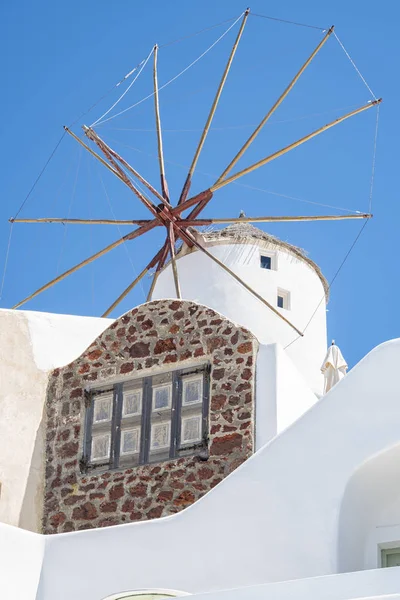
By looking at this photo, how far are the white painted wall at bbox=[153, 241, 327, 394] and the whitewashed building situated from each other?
6.89 metres

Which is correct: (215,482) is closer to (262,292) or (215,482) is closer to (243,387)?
(243,387)

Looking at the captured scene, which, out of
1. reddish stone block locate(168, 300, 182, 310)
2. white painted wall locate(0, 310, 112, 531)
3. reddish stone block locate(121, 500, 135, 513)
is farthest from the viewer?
reddish stone block locate(168, 300, 182, 310)

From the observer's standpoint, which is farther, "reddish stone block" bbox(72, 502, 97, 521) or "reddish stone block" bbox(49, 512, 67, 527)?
"reddish stone block" bbox(49, 512, 67, 527)

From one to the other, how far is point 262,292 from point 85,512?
10.2 meters

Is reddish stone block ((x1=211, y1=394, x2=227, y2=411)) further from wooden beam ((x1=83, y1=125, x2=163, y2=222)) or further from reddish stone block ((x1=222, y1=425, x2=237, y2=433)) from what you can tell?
wooden beam ((x1=83, y1=125, x2=163, y2=222))

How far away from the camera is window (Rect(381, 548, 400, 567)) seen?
10570mm

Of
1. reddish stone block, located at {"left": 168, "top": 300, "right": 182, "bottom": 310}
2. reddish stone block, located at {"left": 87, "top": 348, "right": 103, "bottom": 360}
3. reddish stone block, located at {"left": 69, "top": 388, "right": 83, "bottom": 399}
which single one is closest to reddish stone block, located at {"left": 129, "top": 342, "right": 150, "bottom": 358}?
reddish stone block, located at {"left": 87, "top": 348, "right": 103, "bottom": 360}

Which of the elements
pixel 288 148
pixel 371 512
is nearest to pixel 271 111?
pixel 288 148

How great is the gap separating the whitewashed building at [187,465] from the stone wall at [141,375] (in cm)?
1

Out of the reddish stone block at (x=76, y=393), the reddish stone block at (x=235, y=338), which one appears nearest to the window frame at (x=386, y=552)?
the reddish stone block at (x=235, y=338)

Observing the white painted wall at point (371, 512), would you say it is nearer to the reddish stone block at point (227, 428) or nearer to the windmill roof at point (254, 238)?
the reddish stone block at point (227, 428)

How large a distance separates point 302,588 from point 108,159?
12643 millimetres

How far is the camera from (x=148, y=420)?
1337 cm

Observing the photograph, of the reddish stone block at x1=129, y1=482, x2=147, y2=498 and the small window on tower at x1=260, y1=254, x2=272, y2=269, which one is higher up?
the small window on tower at x1=260, y1=254, x2=272, y2=269
